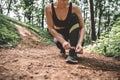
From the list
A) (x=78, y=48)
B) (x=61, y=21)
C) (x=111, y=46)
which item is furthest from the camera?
(x=111, y=46)

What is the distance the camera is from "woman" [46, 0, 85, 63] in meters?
4.88

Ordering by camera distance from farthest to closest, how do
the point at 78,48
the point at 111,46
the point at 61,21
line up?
the point at 111,46
the point at 61,21
the point at 78,48

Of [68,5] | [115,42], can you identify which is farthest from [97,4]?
[68,5]

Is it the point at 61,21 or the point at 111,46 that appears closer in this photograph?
the point at 61,21

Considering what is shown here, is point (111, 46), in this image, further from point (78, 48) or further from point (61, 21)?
point (78, 48)

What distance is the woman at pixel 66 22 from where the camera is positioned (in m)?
4.88

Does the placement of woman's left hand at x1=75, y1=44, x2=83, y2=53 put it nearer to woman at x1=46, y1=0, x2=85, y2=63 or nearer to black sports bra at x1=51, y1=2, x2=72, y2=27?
woman at x1=46, y1=0, x2=85, y2=63

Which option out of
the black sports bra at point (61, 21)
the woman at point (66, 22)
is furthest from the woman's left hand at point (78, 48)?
the black sports bra at point (61, 21)

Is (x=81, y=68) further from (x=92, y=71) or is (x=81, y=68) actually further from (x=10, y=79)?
(x=10, y=79)

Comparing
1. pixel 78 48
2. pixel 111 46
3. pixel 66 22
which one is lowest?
pixel 111 46

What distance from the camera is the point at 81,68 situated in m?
4.41

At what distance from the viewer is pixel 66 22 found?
527 centimetres

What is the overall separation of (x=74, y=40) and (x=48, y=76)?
50.5 inches

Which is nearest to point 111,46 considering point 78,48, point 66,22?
point 66,22
